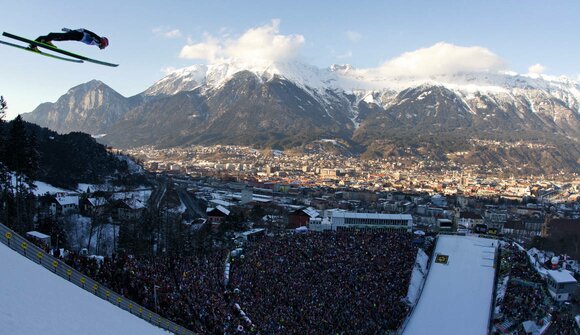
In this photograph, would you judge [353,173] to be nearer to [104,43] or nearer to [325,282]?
[325,282]

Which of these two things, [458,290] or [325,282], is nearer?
[325,282]

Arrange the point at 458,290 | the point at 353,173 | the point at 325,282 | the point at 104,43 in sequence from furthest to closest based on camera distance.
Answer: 1. the point at 353,173
2. the point at 458,290
3. the point at 325,282
4. the point at 104,43

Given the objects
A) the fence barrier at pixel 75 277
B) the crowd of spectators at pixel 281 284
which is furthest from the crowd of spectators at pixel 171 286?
the fence barrier at pixel 75 277

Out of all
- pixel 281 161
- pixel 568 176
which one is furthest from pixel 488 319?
pixel 568 176

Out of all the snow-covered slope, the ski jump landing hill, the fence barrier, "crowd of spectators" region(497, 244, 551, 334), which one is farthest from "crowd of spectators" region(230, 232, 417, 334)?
the snow-covered slope

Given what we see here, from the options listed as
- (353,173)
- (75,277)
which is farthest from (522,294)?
(353,173)

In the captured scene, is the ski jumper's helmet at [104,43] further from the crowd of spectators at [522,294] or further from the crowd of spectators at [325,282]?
the crowd of spectators at [522,294]
